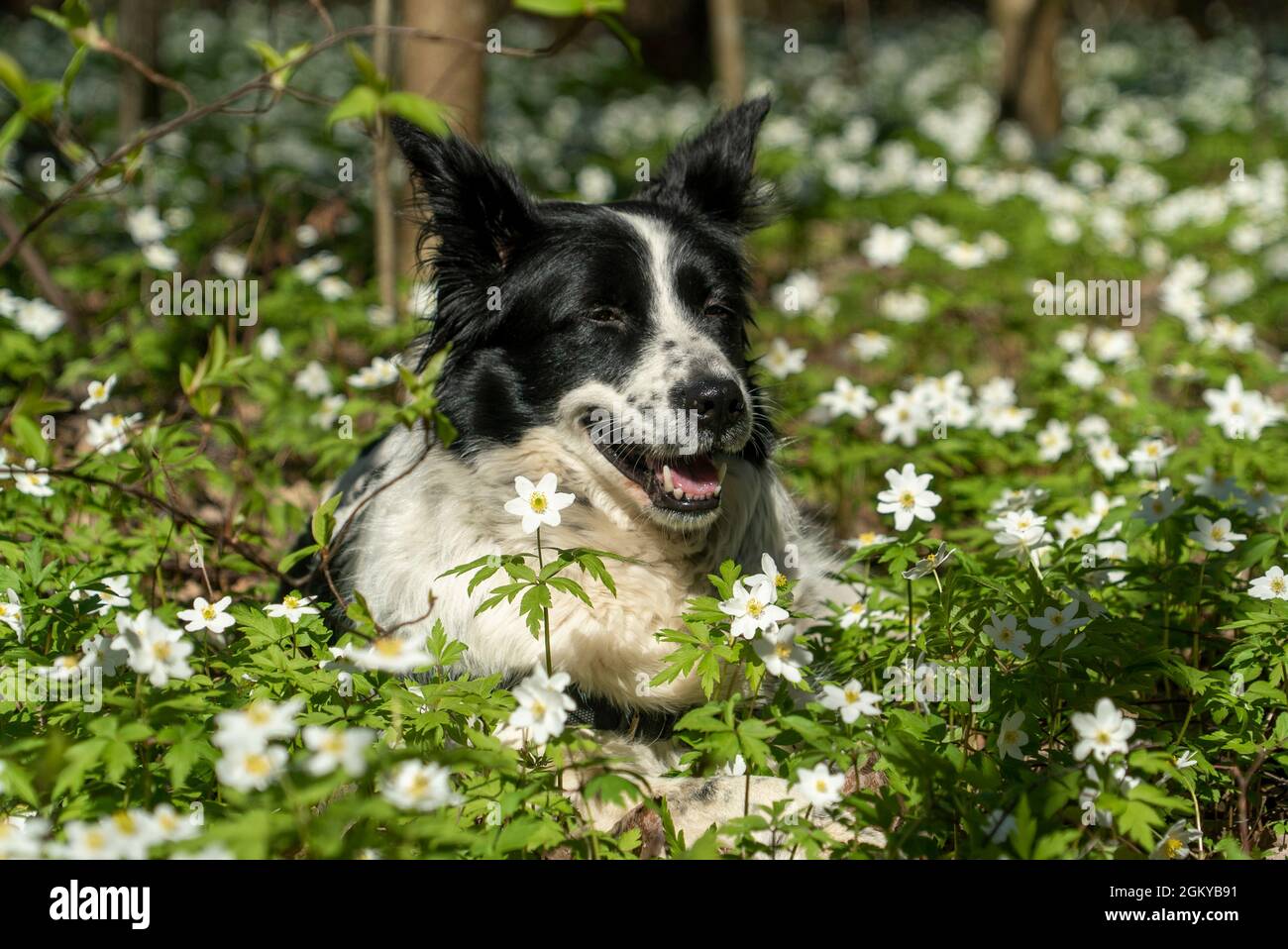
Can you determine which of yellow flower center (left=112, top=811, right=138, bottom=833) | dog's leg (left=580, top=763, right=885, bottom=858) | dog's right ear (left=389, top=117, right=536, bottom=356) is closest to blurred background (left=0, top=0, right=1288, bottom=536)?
dog's right ear (left=389, top=117, right=536, bottom=356)

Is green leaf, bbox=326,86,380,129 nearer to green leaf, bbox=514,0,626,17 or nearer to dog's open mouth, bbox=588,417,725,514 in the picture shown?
green leaf, bbox=514,0,626,17

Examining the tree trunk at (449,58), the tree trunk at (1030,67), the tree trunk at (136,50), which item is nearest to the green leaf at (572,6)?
the tree trunk at (449,58)

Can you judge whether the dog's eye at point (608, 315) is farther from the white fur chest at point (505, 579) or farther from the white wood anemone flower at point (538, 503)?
the white wood anemone flower at point (538, 503)

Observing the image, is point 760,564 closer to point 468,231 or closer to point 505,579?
point 505,579

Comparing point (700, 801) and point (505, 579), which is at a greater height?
point (505, 579)

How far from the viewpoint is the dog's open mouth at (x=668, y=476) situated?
3764 millimetres

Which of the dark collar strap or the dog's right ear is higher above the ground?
the dog's right ear

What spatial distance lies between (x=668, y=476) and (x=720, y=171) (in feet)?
4.67

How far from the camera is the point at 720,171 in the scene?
453cm

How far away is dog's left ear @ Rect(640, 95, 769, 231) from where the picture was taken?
4492mm

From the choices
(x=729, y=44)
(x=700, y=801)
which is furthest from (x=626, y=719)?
(x=729, y=44)

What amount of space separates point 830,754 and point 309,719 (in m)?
1.25

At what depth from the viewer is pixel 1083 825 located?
2.60 meters
